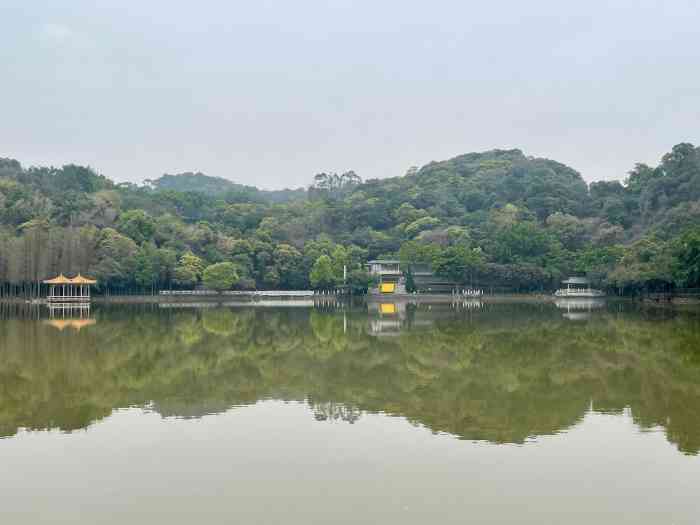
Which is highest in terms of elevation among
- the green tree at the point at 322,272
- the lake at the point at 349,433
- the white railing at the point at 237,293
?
the green tree at the point at 322,272

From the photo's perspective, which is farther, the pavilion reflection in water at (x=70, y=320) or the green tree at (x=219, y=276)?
the green tree at (x=219, y=276)

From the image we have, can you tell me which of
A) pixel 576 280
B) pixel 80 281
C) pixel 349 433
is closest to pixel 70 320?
pixel 80 281

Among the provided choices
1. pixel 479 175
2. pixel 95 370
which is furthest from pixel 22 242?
pixel 479 175

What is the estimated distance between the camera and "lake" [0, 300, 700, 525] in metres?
8.09

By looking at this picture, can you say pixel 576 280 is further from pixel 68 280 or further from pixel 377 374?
pixel 377 374

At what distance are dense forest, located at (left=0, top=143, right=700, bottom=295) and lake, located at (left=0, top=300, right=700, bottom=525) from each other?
103 ft

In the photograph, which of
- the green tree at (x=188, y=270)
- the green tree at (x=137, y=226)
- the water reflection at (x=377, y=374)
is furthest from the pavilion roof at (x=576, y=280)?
the green tree at (x=137, y=226)

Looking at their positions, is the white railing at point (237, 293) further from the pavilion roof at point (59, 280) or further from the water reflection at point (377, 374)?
the water reflection at point (377, 374)

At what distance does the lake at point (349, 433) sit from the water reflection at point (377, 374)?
8cm

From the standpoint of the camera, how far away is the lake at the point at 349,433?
26.5 feet

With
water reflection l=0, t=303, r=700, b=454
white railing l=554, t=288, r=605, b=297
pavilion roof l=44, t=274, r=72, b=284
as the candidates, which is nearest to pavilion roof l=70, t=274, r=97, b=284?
pavilion roof l=44, t=274, r=72, b=284

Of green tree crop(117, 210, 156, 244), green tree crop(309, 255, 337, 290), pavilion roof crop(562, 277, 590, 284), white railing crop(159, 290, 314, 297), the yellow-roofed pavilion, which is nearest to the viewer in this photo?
the yellow-roofed pavilion

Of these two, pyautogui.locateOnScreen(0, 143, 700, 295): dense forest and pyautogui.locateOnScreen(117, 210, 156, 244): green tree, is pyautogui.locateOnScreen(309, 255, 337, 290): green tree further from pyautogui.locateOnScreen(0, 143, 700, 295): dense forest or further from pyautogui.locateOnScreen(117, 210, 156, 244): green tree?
pyautogui.locateOnScreen(117, 210, 156, 244): green tree

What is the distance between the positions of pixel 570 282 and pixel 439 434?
187 ft
